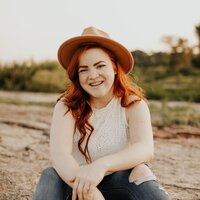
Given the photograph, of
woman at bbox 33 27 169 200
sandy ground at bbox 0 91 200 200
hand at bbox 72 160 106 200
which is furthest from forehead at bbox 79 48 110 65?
sandy ground at bbox 0 91 200 200

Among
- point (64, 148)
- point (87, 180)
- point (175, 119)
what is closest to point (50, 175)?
point (64, 148)

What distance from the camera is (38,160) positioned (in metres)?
3.56

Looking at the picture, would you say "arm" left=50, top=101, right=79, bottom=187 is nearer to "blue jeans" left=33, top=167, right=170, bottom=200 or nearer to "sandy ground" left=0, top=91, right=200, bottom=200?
"blue jeans" left=33, top=167, right=170, bottom=200

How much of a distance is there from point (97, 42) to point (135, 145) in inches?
20.7

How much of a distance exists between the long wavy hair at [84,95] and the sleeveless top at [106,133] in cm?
3

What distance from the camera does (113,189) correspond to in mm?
2088

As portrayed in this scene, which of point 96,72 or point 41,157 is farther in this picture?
point 41,157

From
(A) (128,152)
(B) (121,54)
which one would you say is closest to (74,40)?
(B) (121,54)

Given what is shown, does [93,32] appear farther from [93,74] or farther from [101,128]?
[101,128]

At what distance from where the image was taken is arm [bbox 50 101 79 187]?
6.56 feet

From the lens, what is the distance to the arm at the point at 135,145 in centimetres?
198

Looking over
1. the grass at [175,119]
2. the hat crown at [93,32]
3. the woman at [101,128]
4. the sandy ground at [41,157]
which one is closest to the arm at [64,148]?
the woman at [101,128]

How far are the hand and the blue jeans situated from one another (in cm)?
14

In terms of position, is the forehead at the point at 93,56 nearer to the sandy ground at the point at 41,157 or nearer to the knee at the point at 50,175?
the knee at the point at 50,175
